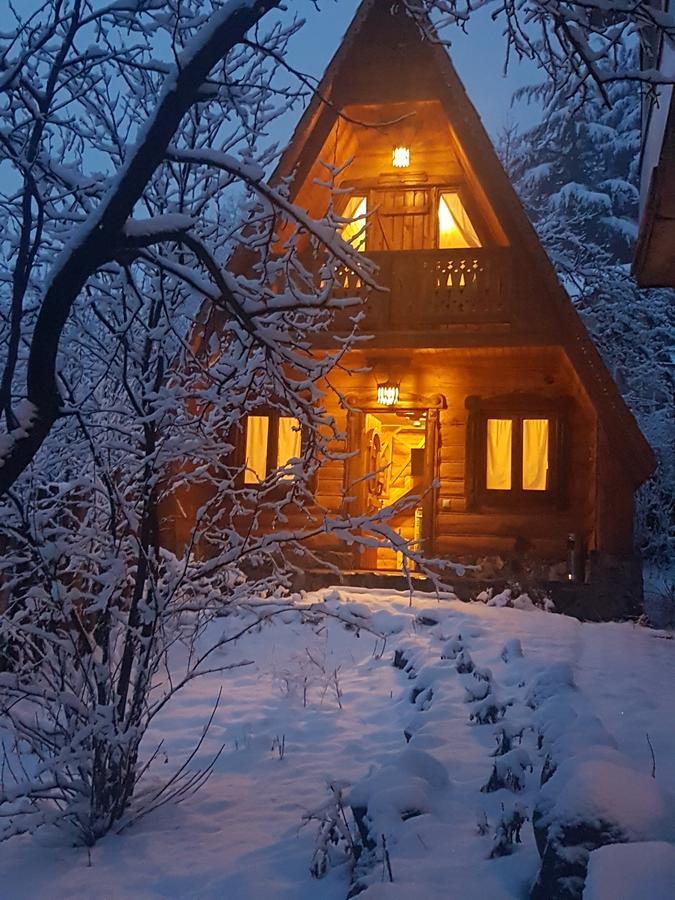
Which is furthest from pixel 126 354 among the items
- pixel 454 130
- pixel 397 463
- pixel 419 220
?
pixel 397 463

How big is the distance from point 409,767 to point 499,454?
8307 millimetres

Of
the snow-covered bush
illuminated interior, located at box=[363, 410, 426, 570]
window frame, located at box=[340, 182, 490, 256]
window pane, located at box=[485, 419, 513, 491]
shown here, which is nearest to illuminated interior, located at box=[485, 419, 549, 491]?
window pane, located at box=[485, 419, 513, 491]

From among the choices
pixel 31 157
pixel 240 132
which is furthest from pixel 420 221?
pixel 31 157

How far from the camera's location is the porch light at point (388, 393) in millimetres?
11734

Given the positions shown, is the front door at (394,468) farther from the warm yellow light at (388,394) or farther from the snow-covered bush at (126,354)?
the snow-covered bush at (126,354)

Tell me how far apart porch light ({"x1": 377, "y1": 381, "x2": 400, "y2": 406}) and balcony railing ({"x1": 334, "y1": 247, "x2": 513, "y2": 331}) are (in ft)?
2.80

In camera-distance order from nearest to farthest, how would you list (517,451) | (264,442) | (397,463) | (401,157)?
(517,451) → (401,157) → (264,442) → (397,463)

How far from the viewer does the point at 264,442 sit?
12.7 meters

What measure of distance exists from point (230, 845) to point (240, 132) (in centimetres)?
422

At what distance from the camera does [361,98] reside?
39.0ft

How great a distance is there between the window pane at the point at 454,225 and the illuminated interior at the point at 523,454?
9.76 ft

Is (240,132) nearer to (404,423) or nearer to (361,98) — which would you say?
(361,98)

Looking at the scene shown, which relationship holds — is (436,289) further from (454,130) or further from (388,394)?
(454,130)

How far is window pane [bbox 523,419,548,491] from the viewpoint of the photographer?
11680 mm
